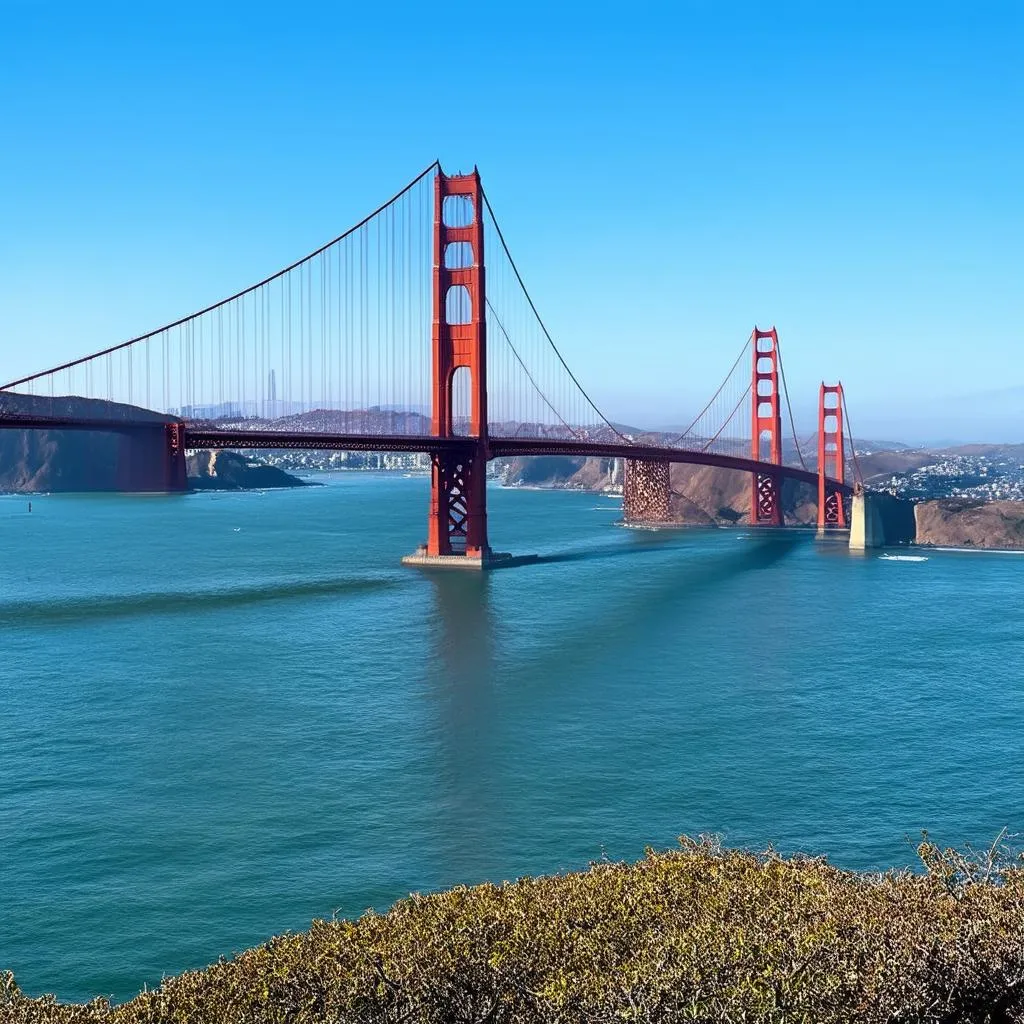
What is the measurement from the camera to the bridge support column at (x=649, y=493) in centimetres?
7475

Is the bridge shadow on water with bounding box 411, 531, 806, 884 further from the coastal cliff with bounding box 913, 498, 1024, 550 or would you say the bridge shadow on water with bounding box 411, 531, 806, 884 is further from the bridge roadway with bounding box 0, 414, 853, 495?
the coastal cliff with bounding box 913, 498, 1024, 550

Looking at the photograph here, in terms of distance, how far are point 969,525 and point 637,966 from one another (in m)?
59.0

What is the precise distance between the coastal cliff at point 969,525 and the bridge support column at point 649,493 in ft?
51.8

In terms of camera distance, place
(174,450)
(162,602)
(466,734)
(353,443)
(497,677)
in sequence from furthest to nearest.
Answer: (353,443) < (162,602) < (174,450) < (497,677) < (466,734)

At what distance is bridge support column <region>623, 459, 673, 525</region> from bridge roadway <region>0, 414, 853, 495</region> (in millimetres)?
9105

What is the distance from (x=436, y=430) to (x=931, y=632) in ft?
71.7

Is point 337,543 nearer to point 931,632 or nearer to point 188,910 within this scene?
point 931,632

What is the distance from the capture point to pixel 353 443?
42188 millimetres

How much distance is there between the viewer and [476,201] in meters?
49.7

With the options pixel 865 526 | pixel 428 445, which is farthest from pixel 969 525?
pixel 428 445

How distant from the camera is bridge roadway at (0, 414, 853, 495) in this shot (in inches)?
1332

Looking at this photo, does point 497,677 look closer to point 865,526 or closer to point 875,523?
point 865,526

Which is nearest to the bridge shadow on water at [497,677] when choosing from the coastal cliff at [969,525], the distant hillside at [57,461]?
the coastal cliff at [969,525]

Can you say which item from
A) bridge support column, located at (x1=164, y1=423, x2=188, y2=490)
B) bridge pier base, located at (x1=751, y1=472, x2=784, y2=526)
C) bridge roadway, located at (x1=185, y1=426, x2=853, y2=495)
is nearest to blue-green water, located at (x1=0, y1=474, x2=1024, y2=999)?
bridge support column, located at (x1=164, y1=423, x2=188, y2=490)
